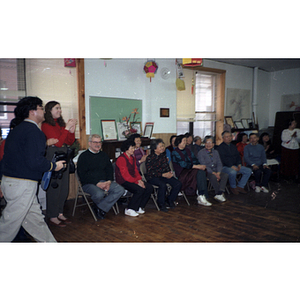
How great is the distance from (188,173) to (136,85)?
2323 mm

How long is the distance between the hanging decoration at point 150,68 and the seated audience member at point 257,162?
2352 millimetres

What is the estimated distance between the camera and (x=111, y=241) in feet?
8.80

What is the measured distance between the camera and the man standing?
201 cm

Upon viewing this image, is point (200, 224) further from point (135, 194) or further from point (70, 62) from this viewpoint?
point (70, 62)

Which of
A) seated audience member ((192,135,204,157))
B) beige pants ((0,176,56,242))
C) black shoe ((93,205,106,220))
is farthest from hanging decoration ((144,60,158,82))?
beige pants ((0,176,56,242))

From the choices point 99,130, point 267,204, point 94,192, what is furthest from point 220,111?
point 94,192

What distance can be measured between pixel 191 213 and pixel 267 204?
128 centimetres

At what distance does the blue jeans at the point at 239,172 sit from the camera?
4516mm

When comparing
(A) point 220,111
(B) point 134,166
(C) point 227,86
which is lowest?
(B) point 134,166

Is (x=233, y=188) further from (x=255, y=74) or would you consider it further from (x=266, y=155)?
(x=255, y=74)

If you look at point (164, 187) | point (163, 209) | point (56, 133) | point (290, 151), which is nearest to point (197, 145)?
point (164, 187)

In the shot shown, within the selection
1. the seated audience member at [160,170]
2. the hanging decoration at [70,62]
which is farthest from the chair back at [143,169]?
the hanging decoration at [70,62]

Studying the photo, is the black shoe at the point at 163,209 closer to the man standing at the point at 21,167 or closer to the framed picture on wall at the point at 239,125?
the man standing at the point at 21,167

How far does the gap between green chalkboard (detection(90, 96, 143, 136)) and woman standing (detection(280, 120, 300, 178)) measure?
9.28ft
